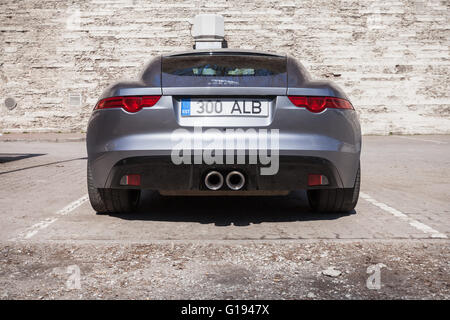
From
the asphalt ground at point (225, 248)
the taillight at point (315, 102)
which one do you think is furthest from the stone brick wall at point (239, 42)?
the taillight at point (315, 102)

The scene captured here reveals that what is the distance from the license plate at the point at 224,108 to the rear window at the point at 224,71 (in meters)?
0.12

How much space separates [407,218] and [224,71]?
2.10 m

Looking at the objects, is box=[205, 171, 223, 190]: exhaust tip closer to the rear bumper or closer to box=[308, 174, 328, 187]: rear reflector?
the rear bumper

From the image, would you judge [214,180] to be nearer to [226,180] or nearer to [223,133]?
[226,180]

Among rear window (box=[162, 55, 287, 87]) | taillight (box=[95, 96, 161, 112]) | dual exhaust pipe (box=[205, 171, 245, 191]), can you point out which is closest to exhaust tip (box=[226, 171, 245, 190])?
dual exhaust pipe (box=[205, 171, 245, 191])

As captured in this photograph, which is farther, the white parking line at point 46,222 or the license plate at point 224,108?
the white parking line at point 46,222

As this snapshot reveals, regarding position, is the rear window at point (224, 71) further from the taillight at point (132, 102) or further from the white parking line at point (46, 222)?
the white parking line at point (46, 222)

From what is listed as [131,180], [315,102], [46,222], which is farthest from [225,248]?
[46,222]

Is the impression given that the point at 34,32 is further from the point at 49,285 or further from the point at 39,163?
the point at 49,285

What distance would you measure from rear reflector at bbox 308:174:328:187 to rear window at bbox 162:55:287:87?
737 mm

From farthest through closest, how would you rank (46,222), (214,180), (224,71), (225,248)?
(46,222) < (224,71) < (214,180) < (225,248)

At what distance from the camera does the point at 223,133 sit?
3564 millimetres

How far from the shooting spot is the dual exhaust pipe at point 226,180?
3.63m
